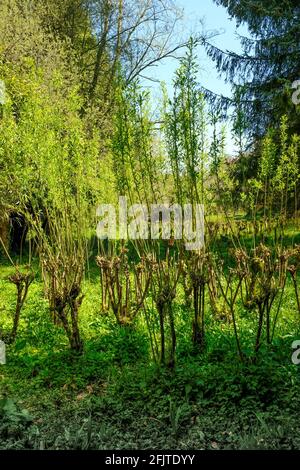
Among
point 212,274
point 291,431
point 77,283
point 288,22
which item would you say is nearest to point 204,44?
point 288,22

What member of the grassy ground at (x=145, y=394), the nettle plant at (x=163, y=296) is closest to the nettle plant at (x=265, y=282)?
the grassy ground at (x=145, y=394)

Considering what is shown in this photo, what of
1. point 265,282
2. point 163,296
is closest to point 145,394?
point 163,296

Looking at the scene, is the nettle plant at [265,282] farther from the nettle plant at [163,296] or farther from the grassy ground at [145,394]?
the nettle plant at [163,296]

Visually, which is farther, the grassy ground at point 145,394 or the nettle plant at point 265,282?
the nettle plant at point 265,282

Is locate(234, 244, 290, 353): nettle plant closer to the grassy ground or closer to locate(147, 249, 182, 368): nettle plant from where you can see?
the grassy ground

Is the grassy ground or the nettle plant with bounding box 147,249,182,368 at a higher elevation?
the nettle plant with bounding box 147,249,182,368

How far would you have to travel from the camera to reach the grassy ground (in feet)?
9.33

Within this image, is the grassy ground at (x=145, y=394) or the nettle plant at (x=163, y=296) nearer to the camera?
the grassy ground at (x=145, y=394)

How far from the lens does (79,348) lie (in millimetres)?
4195

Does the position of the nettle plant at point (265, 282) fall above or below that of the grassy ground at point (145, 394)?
above

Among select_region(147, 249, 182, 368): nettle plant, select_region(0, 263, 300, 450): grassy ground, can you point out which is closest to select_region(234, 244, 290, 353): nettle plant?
select_region(0, 263, 300, 450): grassy ground

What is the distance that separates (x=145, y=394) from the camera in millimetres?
3346

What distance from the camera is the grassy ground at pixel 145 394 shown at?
2844 mm

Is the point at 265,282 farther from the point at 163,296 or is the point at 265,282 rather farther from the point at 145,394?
the point at 145,394
